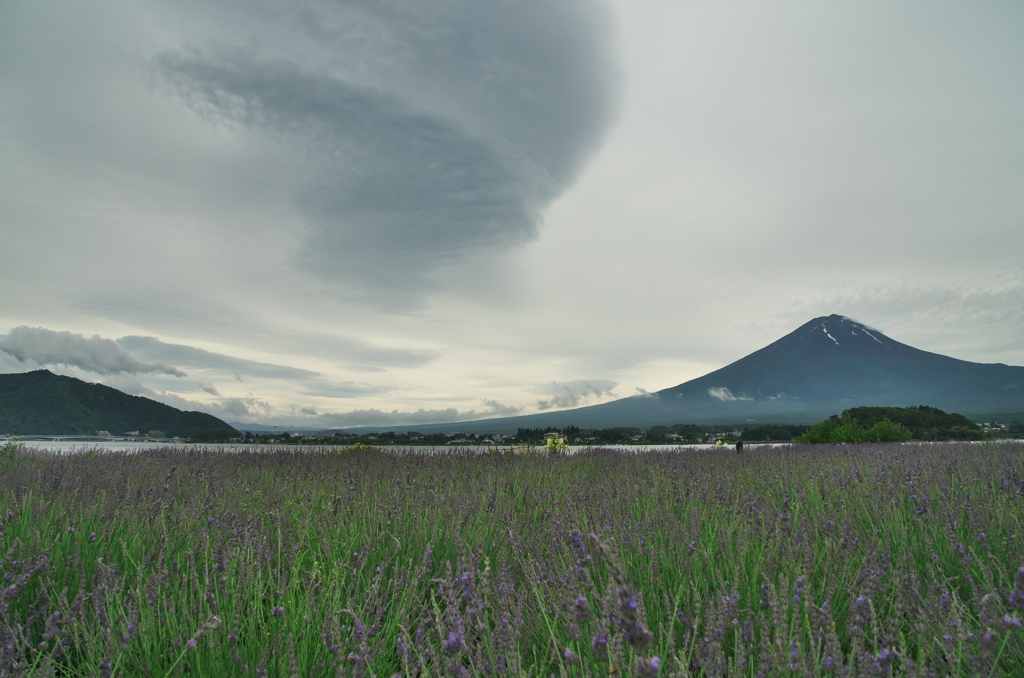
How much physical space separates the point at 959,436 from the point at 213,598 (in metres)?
26.6

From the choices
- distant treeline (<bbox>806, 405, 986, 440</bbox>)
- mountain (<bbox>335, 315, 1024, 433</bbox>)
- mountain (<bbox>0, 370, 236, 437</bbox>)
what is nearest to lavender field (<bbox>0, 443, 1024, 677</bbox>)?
distant treeline (<bbox>806, 405, 986, 440</bbox>)

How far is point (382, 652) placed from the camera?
6.56ft

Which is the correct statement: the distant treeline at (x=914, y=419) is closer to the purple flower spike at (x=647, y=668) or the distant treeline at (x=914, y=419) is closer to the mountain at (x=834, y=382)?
the purple flower spike at (x=647, y=668)

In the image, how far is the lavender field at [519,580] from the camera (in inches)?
61.9

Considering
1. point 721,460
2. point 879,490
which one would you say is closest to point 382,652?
point 879,490

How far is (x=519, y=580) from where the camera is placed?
290 cm

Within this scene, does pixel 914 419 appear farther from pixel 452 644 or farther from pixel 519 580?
pixel 452 644

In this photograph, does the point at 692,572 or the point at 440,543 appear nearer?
the point at 692,572

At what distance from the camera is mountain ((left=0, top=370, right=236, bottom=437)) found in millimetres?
60281

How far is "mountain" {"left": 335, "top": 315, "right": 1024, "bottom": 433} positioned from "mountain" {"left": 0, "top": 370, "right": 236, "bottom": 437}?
7561 centimetres

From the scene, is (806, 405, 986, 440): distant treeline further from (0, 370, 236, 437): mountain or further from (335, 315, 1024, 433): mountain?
(335, 315, 1024, 433): mountain

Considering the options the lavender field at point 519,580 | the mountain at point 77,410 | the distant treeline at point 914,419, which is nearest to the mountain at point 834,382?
the mountain at point 77,410

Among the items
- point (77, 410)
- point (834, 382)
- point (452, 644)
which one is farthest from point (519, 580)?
point (834, 382)

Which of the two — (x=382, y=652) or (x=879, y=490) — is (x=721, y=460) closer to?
(x=879, y=490)
